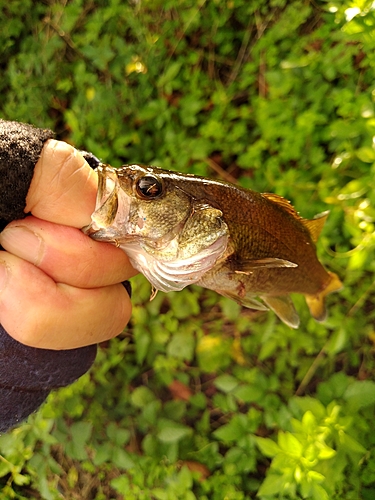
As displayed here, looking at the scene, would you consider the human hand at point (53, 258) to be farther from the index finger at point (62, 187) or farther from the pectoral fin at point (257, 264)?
the pectoral fin at point (257, 264)

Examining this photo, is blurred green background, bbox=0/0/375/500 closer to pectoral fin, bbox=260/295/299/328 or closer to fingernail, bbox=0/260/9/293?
pectoral fin, bbox=260/295/299/328

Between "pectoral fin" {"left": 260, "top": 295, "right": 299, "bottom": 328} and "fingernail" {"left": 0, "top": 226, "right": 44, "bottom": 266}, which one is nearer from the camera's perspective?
"fingernail" {"left": 0, "top": 226, "right": 44, "bottom": 266}

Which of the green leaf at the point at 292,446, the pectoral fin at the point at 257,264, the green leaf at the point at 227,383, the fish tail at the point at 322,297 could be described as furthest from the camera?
the green leaf at the point at 227,383

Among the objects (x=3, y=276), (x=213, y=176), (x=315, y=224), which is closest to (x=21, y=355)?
(x=3, y=276)

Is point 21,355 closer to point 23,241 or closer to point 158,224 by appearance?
point 23,241

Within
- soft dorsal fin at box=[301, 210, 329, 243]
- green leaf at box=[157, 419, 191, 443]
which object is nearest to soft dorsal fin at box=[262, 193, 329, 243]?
soft dorsal fin at box=[301, 210, 329, 243]

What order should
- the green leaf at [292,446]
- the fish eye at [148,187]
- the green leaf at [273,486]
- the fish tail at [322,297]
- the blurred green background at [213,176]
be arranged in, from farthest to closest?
the blurred green background at [213,176]
the fish tail at [322,297]
the green leaf at [273,486]
the green leaf at [292,446]
the fish eye at [148,187]

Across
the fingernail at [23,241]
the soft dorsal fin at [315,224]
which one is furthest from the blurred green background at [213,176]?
the fingernail at [23,241]
